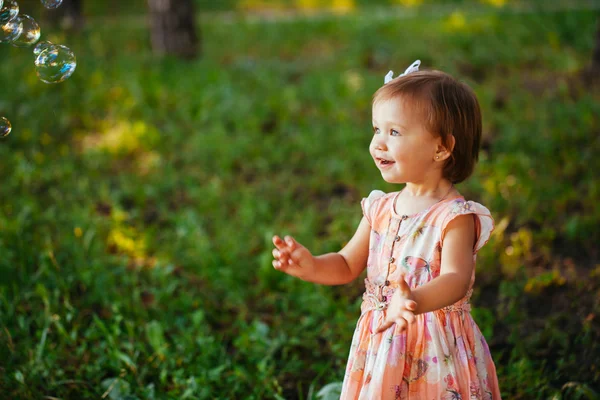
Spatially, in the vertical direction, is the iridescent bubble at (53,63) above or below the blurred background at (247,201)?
above

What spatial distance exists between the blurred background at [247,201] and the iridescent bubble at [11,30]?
3.81ft

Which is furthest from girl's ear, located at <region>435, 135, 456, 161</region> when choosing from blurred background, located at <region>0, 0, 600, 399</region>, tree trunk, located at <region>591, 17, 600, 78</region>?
tree trunk, located at <region>591, 17, 600, 78</region>

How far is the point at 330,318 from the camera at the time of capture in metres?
2.96

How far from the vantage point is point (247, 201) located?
4016mm

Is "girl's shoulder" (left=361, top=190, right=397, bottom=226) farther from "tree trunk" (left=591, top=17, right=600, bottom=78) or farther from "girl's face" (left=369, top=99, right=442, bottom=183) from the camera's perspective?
"tree trunk" (left=591, top=17, right=600, bottom=78)

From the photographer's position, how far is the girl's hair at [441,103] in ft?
5.67

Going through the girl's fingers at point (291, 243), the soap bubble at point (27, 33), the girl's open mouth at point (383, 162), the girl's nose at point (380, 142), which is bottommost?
the girl's fingers at point (291, 243)

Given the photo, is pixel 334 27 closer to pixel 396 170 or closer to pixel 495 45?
pixel 495 45

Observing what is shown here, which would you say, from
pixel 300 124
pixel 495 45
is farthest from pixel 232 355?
pixel 495 45

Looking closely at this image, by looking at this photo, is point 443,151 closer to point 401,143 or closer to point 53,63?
point 401,143

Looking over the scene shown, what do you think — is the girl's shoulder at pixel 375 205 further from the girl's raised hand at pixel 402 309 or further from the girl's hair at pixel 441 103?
→ the girl's raised hand at pixel 402 309

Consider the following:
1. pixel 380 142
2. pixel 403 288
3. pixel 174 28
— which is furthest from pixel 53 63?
pixel 174 28

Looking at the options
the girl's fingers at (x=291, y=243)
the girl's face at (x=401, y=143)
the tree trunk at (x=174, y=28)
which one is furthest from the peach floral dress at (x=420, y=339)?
the tree trunk at (x=174, y=28)

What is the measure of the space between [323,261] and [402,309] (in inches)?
17.4
